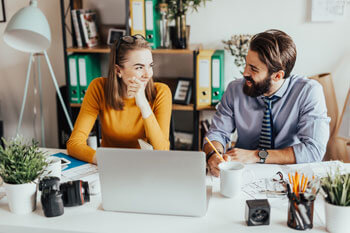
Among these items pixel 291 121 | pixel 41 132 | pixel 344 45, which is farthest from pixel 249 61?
pixel 41 132

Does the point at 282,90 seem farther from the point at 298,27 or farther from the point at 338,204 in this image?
the point at 298,27

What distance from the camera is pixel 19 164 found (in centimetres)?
126

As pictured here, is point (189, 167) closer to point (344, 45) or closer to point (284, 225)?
point (284, 225)

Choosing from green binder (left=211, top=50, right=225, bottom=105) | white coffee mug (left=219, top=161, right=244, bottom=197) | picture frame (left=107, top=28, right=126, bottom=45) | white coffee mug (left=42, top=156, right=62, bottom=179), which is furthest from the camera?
picture frame (left=107, top=28, right=126, bottom=45)

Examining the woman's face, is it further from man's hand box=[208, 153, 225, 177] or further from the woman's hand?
man's hand box=[208, 153, 225, 177]

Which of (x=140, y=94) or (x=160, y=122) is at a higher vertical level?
(x=140, y=94)

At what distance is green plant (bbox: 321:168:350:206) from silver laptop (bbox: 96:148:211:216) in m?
0.35

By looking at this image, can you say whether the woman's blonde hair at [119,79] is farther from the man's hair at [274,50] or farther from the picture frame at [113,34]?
the picture frame at [113,34]

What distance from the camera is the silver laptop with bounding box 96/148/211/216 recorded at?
1163 millimetres

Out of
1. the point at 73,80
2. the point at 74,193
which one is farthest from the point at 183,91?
the point at 74,193

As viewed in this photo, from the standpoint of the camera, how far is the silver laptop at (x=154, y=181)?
1.16 m

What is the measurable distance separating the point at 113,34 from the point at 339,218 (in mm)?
2456

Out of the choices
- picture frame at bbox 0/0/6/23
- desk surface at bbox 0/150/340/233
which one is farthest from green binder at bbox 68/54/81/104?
desk surface at bbox 0/150/340/233

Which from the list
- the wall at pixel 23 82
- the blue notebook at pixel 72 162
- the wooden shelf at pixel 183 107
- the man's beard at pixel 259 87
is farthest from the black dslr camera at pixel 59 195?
the wall at pixel 23 82
